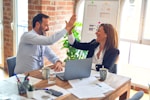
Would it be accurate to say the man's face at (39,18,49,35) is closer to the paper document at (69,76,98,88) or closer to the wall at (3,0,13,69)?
the paper document at (69,76,98,88)

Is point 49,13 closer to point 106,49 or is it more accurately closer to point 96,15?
point 96,15

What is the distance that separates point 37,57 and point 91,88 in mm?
1019

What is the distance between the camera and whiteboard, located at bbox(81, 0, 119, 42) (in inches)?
140

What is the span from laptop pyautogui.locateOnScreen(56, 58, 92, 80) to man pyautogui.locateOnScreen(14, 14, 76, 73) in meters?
0.32

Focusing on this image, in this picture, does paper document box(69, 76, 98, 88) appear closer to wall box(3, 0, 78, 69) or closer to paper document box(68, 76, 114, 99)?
paper document box(68, 76, 114, 99)

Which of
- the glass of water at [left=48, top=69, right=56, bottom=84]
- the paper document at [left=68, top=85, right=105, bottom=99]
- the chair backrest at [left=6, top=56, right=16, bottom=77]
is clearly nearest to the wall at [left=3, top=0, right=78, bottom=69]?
the chair backrest at [left=6, top=56, right=16, bottom=77]

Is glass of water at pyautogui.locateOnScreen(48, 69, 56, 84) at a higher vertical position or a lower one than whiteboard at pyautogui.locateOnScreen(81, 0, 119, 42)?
lower

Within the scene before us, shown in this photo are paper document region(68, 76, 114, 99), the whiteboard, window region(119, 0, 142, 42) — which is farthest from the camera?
window region(119, 0, 142, 42)

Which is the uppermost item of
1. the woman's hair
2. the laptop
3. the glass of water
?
the woman's hair

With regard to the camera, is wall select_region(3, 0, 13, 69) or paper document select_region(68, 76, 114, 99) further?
wall select_region(3, 0, 13, 69)

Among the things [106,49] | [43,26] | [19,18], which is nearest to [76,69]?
[106,49]

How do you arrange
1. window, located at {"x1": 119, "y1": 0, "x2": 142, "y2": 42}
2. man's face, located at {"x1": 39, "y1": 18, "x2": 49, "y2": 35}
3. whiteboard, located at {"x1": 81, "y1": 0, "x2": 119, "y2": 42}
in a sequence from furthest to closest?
window, located at {"x1": 119, "y1": 0, "x2": 142, "y2": 42} → whiteboard, located at {"x1": 81, "y1": 0, "x2": 119, "y2": 42} → man's face, located at {"x1": 39, "y1": 18, "x2": 49, "y2": 35}

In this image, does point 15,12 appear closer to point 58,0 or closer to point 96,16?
point 58,0

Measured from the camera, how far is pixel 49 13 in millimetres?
3830
